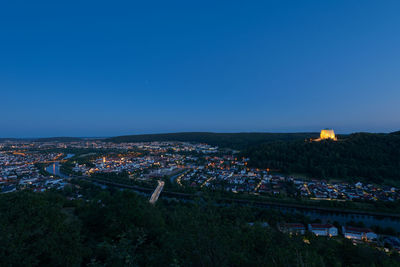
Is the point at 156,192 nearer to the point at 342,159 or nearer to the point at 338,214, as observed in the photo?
the point at 338,214

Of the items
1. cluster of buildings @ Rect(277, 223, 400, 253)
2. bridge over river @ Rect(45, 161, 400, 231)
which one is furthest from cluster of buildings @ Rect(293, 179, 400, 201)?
cluster of buildings @ Rect(277, 223, 400, 253)

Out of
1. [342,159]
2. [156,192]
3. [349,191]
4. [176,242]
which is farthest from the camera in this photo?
[342,159]

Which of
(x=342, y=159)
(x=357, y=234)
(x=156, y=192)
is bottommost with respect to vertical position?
(x=156, y=192)

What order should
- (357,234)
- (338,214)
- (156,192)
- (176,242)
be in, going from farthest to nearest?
(156,192) → (338,214) → (357,234) → (176,242)

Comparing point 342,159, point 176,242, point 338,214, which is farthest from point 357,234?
point 342,159

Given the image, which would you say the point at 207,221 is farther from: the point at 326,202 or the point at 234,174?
the point at 234,174

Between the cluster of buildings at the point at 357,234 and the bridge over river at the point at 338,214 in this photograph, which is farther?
the bridge over river at the point at 338,214

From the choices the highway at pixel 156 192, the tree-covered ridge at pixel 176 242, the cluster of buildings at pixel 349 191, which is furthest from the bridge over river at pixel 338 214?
the tree-covered ridge at pixel 176 242

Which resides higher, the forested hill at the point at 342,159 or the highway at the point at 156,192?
the forested hill at the point at 342,159

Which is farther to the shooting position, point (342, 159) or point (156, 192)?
point (342, 159)

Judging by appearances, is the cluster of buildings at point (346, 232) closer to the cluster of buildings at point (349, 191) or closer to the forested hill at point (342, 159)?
the cluster of buildings at point (349, 191)
